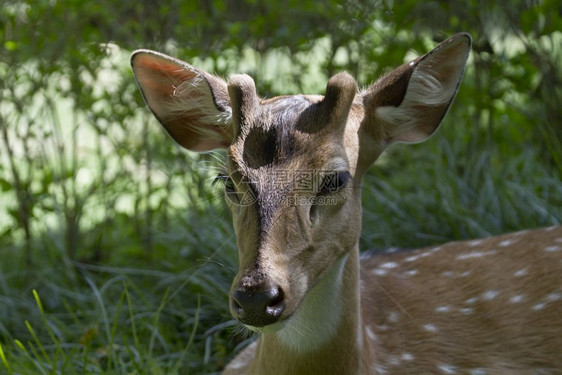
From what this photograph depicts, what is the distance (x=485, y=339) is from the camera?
3.46 meters

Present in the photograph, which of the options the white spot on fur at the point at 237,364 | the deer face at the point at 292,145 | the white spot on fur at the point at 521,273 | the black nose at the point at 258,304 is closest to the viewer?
the black nose at the point at 258,304

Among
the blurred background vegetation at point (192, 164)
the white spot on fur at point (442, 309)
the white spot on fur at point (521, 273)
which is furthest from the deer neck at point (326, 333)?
the blurred background vegetation at point (192, 164)

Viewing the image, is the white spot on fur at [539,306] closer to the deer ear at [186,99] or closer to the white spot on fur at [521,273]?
the white spot on fur at [521,273]

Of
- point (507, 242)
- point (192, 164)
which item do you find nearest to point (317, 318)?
point (507, 242)

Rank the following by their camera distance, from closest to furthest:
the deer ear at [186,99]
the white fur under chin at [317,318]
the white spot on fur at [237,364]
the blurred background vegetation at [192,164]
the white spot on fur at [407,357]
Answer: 1. the white fur under chin at [317,318]
2. the deer ear at [186,99]
3. the white spot on fur at [407,357]
4. the white spot on fur at [237,364]
5. the blurred background vegetation at [192,164]

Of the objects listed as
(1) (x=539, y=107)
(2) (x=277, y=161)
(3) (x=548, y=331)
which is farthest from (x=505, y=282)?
(1) (x=539, y=107)

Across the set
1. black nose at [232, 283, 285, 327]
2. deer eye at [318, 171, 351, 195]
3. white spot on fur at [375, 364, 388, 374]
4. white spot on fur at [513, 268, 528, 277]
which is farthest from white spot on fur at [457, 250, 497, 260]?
black nose at [232, 283, 285, 327]

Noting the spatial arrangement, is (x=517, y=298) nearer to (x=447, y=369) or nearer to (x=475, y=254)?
(x=475, y=254)

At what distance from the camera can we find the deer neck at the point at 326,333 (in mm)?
3018

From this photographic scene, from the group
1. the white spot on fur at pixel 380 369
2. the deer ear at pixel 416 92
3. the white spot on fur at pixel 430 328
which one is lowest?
the white spot on fur at pixel 380 369

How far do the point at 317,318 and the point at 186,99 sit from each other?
0.97 meters

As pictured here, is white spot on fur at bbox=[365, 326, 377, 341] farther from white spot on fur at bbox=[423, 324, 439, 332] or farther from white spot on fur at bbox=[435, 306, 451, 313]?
white spot on fur at bbox=[435, 306, 451, 313]

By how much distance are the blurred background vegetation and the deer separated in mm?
955

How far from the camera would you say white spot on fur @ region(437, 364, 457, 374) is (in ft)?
11.0
